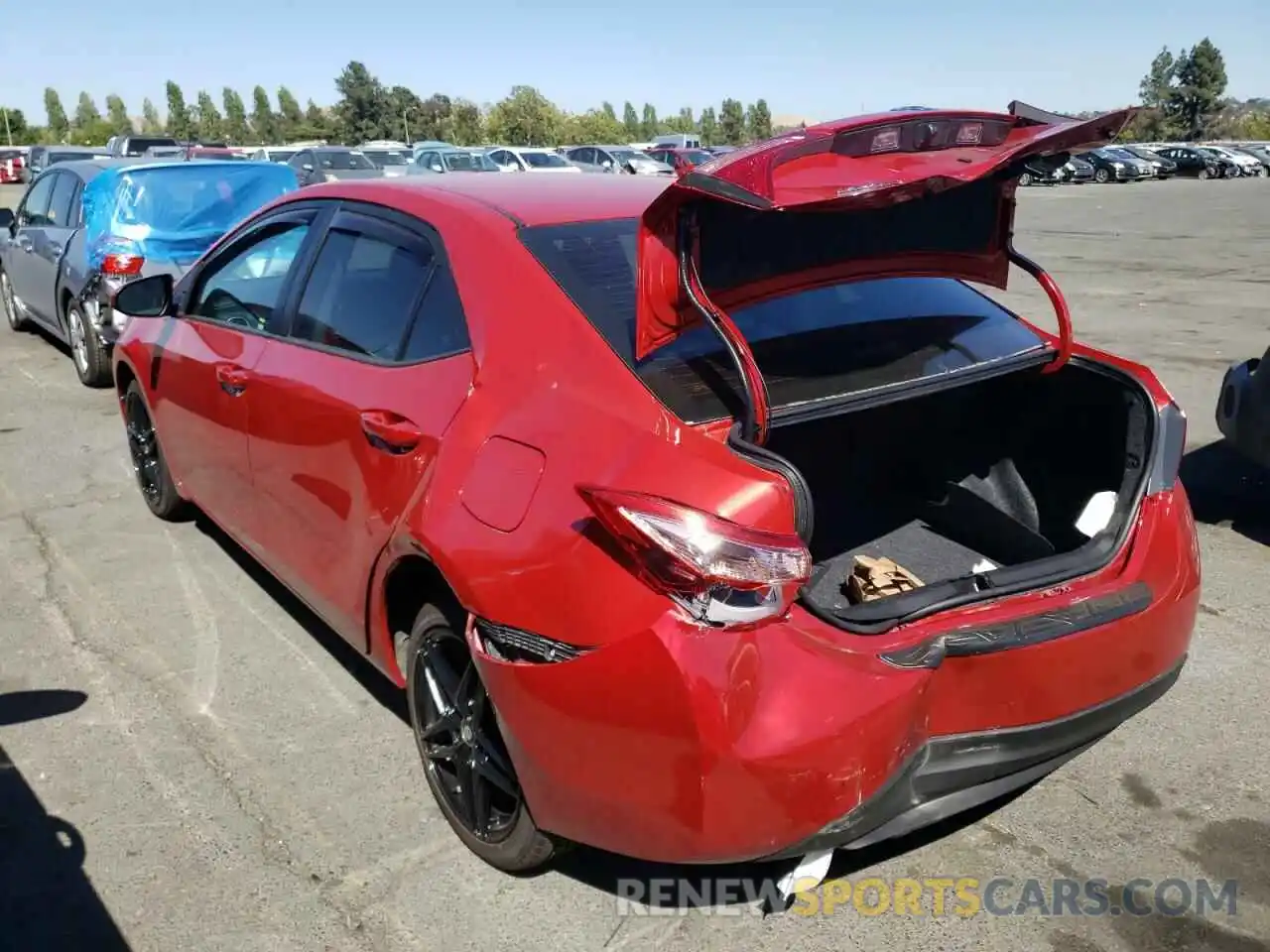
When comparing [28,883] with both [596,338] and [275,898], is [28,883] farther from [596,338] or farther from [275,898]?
[596,338]

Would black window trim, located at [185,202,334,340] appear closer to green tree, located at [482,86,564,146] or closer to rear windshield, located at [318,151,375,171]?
rear windshield, located at [318,151,375,171]

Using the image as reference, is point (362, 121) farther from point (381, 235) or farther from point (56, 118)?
point (381, 235)

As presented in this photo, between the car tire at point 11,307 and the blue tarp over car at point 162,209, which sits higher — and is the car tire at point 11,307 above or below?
below

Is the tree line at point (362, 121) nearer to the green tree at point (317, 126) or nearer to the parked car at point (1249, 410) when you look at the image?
the green tree at point (317, 126)

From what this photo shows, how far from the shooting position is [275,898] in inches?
108

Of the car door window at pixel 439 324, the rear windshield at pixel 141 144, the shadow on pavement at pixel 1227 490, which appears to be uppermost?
the rear windshield at pixel 141 144

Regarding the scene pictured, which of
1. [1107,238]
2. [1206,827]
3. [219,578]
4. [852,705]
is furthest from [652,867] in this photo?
[1107,238]

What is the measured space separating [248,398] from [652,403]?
1.95 meters

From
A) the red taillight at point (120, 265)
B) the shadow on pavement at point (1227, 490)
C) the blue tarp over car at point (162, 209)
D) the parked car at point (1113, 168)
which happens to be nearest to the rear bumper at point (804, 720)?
the shadow on pavement at point (1227, 490)

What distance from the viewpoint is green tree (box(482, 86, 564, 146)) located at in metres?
75.2

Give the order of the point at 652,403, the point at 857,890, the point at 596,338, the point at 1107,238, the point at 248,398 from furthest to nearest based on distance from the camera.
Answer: the point at 1107,238 → the point at 248,398 → the point at 857,890 → the point at 596,338 → the point at 652,403

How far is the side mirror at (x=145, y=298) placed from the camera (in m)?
4.62

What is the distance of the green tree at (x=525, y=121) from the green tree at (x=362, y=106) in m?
12.0

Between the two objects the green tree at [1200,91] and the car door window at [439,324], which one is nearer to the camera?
the car door window at [439,324]
